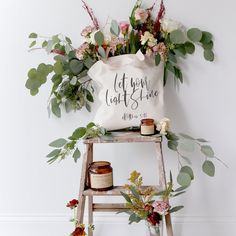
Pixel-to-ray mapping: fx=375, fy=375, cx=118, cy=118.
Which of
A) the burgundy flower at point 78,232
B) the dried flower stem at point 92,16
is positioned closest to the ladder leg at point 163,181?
the burgundy flower at point 78,232

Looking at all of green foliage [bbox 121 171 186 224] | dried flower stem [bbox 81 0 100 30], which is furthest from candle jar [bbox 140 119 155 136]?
dried flower stem [bbox 81 0 100 30]

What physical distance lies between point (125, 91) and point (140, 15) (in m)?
0.40

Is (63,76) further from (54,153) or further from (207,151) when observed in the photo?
(207,151)

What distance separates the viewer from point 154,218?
5.84 ft

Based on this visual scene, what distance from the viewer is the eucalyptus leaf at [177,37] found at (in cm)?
197

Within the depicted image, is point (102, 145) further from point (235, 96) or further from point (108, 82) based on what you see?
point (235, 96)

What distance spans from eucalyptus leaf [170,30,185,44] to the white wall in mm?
143

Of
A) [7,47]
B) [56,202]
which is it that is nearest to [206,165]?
[56,202]

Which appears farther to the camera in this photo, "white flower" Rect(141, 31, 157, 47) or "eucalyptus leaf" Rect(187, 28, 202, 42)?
"eucalyptus leaf" Rect(187, 28, 202, 42)

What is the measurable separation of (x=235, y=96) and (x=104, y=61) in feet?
2.52

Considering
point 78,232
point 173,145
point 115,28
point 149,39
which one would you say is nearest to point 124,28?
point 115,28

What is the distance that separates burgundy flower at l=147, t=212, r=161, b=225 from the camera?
178 centimetres

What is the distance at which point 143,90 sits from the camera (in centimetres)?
197

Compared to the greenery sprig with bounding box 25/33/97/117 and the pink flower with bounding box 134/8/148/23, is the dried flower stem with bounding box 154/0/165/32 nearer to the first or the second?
the pink flower with bounding box 134/8/148/23
